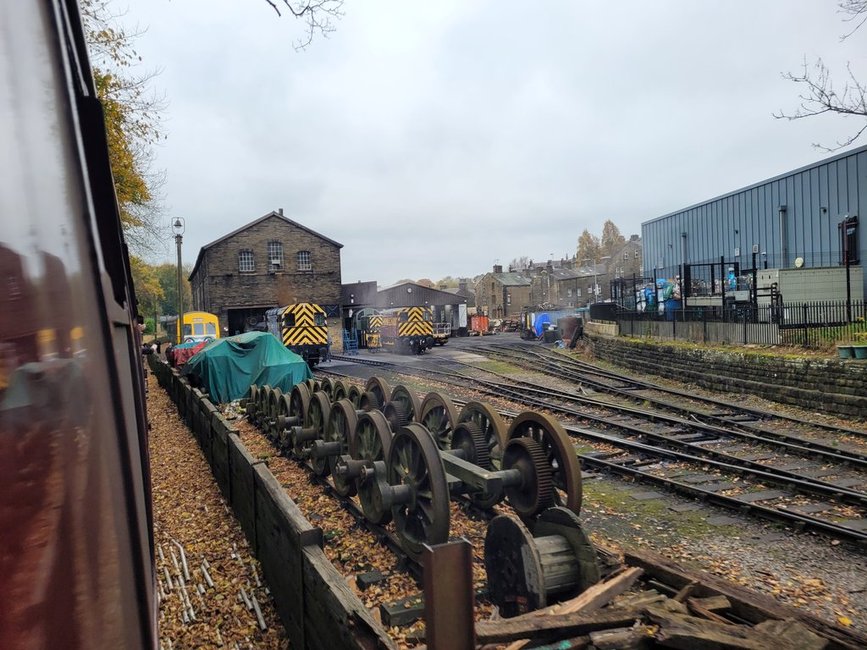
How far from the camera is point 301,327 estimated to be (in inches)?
907

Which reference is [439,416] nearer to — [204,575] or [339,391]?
[339,391]

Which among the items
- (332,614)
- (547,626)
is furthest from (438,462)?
(547,626)

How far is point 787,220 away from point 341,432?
25.3 meters

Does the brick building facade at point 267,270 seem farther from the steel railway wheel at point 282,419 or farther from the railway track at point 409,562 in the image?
the railway track at point 409,562

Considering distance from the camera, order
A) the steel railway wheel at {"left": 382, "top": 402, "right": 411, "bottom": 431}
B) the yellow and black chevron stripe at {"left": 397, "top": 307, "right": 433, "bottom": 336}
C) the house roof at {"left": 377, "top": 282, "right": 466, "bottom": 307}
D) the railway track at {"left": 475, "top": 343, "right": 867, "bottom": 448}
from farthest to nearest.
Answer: the house roof at {"left": 377, "top": 282, "right": 466, "bottom": 307}, the yellow and black chevron stripe at {"left": 397, "top": 307, "right": 433, "bottom": 336}, the railway track at {"left": 475, "top": 343, "right": 867, "bottom": 448}, the steel railway wheel at {"left": 382, "top": 402, "right": 411, "bottom": 431}

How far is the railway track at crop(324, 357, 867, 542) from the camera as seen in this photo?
660 cm

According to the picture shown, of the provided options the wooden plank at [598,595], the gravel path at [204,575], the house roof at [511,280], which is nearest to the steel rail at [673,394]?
the wooden plank at [598,595]

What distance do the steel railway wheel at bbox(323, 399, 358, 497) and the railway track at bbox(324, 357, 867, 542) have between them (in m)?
3.61

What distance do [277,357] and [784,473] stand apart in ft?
34.1

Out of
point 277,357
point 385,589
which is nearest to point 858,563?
point 385,589

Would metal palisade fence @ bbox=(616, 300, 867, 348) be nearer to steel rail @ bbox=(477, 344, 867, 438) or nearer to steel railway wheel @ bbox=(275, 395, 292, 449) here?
steel rail @ bbox=(477, 344, 867, 438)

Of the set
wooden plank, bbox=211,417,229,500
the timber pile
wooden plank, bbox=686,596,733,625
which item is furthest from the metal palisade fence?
wooden plank, bbox=211,417,229,500

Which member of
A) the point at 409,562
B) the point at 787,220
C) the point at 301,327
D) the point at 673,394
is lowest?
the point at 673,394

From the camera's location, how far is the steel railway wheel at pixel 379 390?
8359 mm
